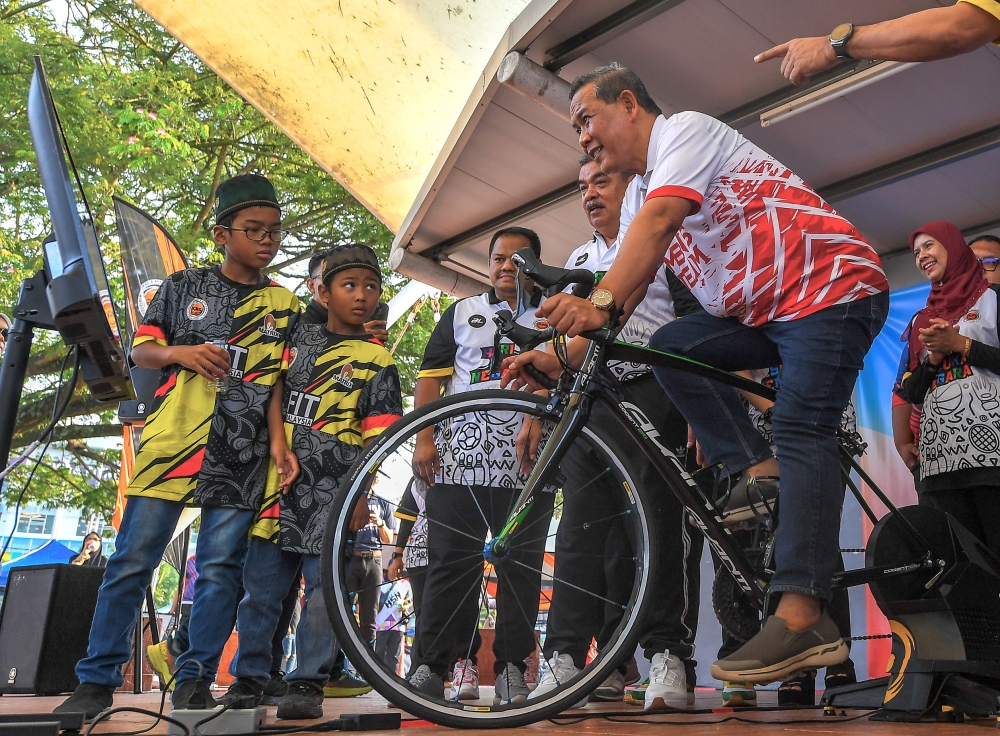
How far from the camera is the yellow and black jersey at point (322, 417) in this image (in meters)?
3.01

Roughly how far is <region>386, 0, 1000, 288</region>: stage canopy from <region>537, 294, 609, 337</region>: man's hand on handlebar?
94.7 inches

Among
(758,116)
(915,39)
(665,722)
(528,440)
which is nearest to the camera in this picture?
(915,39)

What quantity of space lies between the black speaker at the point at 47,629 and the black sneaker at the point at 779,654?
3.30m

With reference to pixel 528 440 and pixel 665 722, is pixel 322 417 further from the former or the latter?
pixel 665 722

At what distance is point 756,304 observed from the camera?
2.40 m

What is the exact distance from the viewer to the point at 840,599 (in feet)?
11.3

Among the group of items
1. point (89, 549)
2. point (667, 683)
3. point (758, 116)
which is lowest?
point (667, 683)

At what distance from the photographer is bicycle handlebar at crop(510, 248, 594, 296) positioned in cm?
230

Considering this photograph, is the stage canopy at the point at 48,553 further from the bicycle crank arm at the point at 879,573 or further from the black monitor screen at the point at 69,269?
the bicycle crank arm at the point at 879,573

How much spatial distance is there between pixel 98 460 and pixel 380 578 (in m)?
12.7

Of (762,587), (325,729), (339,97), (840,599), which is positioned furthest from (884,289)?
(339,97)

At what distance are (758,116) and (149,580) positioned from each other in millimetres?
3792

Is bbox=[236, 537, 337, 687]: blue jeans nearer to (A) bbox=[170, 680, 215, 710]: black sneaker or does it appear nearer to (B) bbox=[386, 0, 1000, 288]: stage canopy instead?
(A) bbox=[170, 680, 215, 710]: black sneaker

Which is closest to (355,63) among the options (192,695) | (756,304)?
(756,304)
